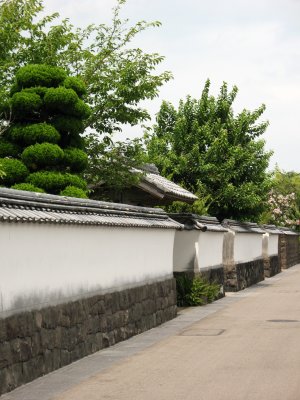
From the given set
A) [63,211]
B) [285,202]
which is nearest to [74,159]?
[63,211]

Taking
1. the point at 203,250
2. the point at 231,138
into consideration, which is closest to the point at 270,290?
the point at 203,250

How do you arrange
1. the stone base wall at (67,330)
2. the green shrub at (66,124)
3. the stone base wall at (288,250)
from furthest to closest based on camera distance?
1. the stone base wall at (288,250)
2. the green shrub at (66,124)
3. the stone base wall at (67,330)

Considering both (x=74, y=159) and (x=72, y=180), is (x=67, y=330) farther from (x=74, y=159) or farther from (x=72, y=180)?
(x=74, y=159)

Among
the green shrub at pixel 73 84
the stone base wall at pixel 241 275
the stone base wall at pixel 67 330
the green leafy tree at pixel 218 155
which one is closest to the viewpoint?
the stone base wall at pixel 67 330

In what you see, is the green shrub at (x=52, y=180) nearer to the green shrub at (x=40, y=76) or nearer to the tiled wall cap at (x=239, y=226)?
the green shrub at (x=40, y=76)

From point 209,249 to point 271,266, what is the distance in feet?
61.4

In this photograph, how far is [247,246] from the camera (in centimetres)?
3912

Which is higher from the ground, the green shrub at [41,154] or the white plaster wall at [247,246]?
the green shrub at [41,154]

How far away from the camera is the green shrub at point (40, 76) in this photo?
21875mm

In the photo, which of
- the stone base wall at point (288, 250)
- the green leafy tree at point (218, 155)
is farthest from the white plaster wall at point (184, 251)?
the stone base wall at point (288, 250)

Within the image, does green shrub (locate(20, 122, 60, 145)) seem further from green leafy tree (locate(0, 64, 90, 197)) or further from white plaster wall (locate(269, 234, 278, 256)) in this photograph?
white plaster wall (locate(269, 234, 278, 256))

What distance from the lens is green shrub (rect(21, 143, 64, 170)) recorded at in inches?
818

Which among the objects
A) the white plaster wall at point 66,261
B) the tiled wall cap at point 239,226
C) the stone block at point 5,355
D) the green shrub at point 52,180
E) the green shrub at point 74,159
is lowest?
the stone block at point 5,355

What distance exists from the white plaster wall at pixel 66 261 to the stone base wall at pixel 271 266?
85.9 ft
